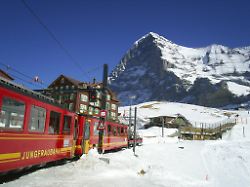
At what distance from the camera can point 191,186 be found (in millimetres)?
16297

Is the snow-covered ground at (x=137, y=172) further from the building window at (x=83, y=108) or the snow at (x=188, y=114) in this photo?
the snow at (x=188, y=114)

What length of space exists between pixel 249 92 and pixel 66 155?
19605cm

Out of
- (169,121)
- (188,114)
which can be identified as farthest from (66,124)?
(188,114)

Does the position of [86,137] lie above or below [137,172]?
above

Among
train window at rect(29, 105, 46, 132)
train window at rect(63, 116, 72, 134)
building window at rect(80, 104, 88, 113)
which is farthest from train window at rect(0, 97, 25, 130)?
building window at rect(80, 104, 88, 113)

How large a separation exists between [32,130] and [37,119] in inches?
22.9

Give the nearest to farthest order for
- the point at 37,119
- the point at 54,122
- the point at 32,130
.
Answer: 1. the point at 32,130
2. the point at 37,119
3. the point at 54,122

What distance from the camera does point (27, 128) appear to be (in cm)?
1112

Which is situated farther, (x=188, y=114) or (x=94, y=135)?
(x=188, y=114)

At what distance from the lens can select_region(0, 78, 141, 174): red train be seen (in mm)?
9773

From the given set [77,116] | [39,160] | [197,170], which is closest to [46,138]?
[39,160]

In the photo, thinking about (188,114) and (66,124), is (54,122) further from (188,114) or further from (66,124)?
(188,114)

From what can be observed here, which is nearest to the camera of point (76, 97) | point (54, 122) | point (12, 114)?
point (12, 114)

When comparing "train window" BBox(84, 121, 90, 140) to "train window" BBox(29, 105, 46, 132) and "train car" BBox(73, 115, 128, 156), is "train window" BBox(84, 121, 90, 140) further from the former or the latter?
"train window" BBox(29, 105, 46, 132)
